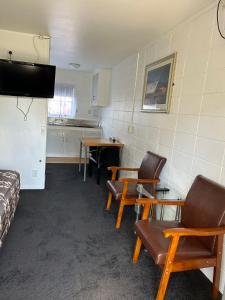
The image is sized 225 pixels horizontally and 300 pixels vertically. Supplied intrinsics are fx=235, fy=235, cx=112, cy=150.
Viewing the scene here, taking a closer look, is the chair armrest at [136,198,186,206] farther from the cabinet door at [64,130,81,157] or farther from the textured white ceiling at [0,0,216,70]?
the cabinet door at [64,130,81,157]

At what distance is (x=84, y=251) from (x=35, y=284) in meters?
0.56

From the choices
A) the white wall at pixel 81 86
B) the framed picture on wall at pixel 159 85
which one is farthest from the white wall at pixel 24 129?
the white wall at pixel 81 86

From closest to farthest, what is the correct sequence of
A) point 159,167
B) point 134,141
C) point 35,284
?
point 35,284 → point 159,167 → point 134,141

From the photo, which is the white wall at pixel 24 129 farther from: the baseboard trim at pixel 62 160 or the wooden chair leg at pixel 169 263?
the wooden chair leg at pixel 169 263

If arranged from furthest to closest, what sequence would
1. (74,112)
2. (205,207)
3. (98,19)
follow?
(74,112)
(98,19)
(205,207)

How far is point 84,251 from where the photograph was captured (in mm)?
2207

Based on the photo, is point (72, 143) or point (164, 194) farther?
point (72, 143)

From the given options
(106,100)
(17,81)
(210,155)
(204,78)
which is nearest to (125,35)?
(204,78)

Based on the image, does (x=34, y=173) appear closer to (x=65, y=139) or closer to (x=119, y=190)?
(x=119, y=190)

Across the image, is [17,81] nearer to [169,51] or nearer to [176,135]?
[169,51]

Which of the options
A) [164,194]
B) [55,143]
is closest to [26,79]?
[164,194]

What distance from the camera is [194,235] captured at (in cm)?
160

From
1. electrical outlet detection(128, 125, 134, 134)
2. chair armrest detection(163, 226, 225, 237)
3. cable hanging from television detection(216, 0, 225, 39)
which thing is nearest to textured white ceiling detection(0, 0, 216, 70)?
cable hanging from television detection(216, 0, 225, 39)

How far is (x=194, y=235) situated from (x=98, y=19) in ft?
7.62
